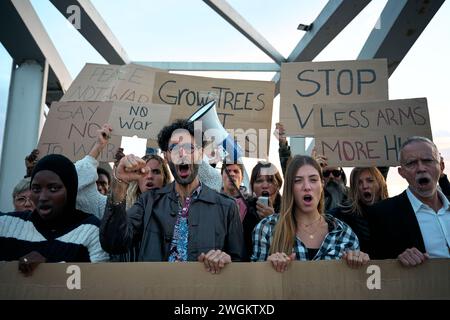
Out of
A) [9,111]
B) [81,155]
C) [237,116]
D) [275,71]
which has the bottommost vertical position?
[81,155]

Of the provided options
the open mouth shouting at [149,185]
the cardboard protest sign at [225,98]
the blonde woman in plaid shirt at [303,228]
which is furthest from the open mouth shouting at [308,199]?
the cardboard protest sign at [225,98]

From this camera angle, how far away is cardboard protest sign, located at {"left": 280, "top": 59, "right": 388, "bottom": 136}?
12.4 ft

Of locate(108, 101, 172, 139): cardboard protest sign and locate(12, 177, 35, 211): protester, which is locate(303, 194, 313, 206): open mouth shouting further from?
locate(12, 177, 35, 211): protester

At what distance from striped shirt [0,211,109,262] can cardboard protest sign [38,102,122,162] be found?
5.15 ft

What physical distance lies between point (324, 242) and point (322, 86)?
2028 millimetres

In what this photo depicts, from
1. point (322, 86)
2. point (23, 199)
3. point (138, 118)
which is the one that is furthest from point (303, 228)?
point (23, 199)

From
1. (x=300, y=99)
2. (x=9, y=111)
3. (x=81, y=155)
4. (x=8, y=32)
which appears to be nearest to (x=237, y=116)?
(x=300, y=99)

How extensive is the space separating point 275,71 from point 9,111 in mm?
4571

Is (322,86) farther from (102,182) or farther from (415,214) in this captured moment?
(102,182)

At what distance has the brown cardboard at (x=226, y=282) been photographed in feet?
4.34

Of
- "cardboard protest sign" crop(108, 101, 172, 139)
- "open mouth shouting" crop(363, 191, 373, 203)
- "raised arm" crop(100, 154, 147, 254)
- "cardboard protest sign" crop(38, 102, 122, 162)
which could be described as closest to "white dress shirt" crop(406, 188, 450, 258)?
"open mouth shouting" crop(363, 191, 373, 203)

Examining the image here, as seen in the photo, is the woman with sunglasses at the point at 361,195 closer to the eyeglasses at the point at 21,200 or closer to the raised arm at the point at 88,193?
the raised arm at the point at 88,193
